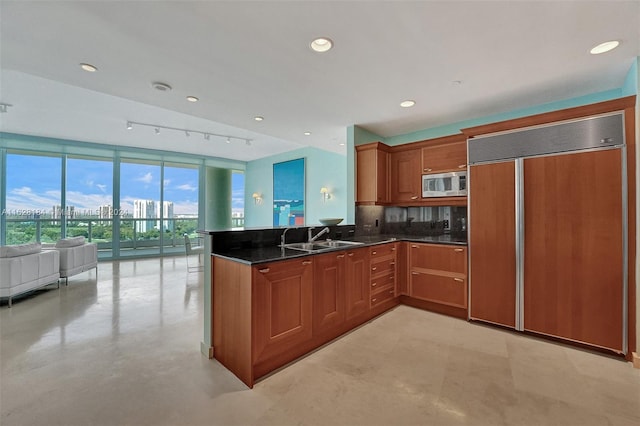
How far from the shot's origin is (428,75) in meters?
2.53

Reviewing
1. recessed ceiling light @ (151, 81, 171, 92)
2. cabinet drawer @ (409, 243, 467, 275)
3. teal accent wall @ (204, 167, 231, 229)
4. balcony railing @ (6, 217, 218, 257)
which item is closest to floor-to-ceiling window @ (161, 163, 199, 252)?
balcony railing @ (6, 217, 218, 257)

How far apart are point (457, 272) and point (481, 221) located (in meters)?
0.67

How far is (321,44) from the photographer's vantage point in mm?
2055

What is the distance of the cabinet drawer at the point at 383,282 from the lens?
318cm

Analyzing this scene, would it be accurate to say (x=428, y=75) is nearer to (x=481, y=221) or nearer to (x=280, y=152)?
(x=481, y=221)

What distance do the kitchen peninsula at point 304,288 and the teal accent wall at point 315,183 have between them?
225 cm

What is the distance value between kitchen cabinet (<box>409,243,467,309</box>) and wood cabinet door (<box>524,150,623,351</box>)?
0.62 meters

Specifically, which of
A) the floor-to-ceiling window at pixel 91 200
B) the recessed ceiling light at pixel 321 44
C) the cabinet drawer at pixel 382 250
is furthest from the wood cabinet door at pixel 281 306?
the floor-to-ceiling window at pixel 91 200

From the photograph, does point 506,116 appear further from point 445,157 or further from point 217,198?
point 217,198

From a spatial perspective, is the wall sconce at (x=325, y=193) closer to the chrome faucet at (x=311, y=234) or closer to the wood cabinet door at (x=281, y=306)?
the chrome faucet at (x=311, y=234)

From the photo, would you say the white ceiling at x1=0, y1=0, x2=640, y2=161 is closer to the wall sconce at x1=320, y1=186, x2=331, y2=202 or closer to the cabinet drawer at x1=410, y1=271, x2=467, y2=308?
the cabinet drawer at x1=410, y1=271, x2=467, y2=308

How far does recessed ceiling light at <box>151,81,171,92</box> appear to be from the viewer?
266 centimetres

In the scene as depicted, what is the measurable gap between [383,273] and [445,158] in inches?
70.2

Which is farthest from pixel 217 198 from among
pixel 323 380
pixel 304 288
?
pixel 323 380
